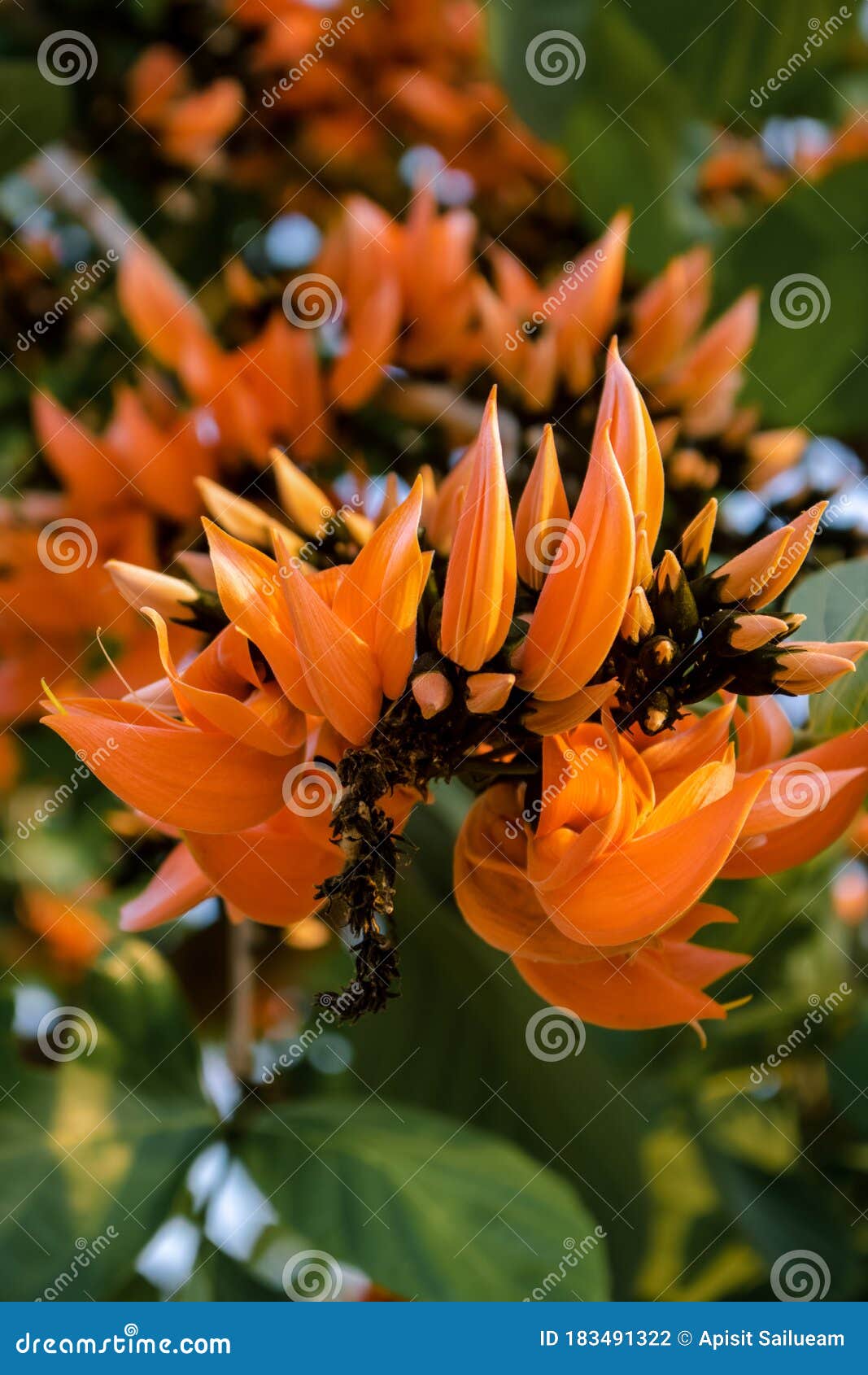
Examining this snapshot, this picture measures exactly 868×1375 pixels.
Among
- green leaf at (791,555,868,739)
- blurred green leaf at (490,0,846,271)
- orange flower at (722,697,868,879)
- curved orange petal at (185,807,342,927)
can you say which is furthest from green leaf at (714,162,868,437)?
curved orange petal at (185,807,342,927)

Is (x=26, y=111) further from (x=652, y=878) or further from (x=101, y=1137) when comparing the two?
(x=652, y=878)

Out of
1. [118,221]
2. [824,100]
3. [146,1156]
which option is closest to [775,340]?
[824,100]

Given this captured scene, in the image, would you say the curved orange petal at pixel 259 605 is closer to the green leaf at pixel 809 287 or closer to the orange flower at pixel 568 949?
the orange flower at pixel 568 949

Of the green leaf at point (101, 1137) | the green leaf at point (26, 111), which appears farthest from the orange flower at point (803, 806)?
the green leaf at point (26, 111)

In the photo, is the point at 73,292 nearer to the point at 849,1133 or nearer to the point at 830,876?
the point at 830,876

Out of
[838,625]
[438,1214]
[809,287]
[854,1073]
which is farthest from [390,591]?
[854,1073]

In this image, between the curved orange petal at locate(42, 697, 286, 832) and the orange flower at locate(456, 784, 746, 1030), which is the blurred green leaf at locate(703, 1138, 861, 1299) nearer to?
the orange flower at locate(456, 784, 746, 1030)
